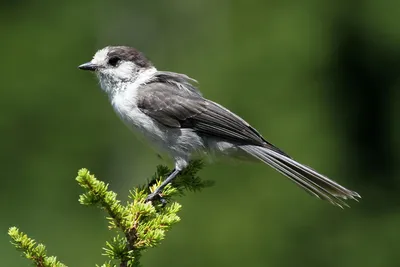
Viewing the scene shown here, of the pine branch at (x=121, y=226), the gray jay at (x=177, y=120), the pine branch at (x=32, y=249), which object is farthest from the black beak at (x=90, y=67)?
the pine branch at (x=32, y=249)

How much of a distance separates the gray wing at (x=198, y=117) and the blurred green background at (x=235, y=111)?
3781mm

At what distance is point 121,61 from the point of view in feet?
16.8

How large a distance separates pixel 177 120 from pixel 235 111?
807cm

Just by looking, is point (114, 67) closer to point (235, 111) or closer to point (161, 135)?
point (161, 135)

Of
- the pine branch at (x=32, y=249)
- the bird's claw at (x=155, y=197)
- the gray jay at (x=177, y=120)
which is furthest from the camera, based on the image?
the gray jay at (x=177, y=120)

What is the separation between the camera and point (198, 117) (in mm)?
4938

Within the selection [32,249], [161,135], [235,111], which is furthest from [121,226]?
[235,111]

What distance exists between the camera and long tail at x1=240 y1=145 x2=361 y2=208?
4449mm

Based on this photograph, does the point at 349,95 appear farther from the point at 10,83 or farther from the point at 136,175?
the point at 10,83

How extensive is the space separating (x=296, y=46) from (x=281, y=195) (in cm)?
381

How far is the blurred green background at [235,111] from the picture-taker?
10812 millimetres

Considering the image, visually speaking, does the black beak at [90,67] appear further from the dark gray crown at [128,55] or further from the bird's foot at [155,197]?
the bird's foot at [155,197]

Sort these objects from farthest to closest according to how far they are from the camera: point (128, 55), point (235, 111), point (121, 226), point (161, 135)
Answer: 1. point (235, 111)
2. point (128, 55)
3. point (161, 135)
4. point (121, 226)

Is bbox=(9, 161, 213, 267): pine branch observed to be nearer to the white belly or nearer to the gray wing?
the white belly
